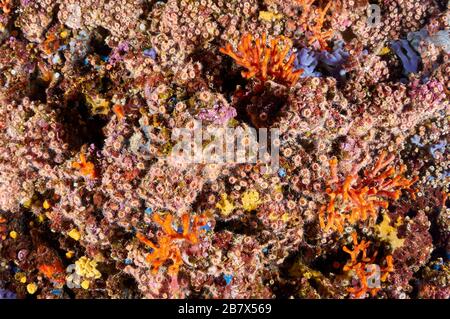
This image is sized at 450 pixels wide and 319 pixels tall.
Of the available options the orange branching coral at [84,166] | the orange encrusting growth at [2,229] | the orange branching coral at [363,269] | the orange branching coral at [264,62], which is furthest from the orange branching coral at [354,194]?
the orange encrusting growth at [2,229]

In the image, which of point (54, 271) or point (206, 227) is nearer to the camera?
point (206, 227)

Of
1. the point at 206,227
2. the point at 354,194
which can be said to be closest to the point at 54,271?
the point at 206,227

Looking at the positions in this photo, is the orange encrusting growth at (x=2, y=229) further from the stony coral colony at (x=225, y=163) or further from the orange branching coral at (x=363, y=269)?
the orange branching coral at (x=363, y=269)

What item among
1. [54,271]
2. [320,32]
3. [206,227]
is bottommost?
[54,271]

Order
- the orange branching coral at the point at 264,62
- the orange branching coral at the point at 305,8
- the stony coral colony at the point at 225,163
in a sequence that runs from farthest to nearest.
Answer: the orange branching coral at the point at 305,8
the orange branching coral at the point at 264,62
the stony coral colony at the point at 225,163

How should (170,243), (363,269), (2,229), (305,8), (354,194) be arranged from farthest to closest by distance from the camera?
(2,229) → (305,8) → (363,269) → (354,194) → (170,243)

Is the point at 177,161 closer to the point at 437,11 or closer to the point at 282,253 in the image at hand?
the point at 282,253

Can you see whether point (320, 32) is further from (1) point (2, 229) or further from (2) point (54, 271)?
(1) point (2, 229)
